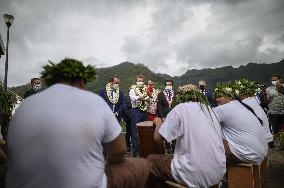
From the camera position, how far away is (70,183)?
2.71 metres

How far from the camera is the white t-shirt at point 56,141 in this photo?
267 cm

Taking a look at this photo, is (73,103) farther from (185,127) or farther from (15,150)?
(185,127)

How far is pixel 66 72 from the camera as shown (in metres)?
3.07

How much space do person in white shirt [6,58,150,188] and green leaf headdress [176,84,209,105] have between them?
1677mm

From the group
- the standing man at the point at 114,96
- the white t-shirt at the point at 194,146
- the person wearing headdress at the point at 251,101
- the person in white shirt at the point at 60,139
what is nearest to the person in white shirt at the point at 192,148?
the white t-shirt at the point at 194,146

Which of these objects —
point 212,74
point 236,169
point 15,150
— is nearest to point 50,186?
point 15,150

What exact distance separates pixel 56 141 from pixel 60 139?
0.11ft

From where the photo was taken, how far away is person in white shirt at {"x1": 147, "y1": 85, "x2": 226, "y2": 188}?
4020mm

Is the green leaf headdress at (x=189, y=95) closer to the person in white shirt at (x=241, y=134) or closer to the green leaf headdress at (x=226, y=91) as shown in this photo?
the person in white shirt at (x=241, y=134)

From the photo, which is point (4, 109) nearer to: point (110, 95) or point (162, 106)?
point (110, 95)

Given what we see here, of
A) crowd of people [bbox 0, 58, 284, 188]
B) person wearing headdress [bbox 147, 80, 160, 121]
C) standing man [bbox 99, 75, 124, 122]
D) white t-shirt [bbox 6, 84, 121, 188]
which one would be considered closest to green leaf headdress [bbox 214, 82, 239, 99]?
crowd of people [bbox 0, 58, 284, 188]

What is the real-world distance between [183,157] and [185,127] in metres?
0.37

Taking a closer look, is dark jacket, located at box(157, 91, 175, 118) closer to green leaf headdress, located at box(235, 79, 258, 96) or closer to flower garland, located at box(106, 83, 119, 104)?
flower garland, located at box(106, 83, 119, 104)

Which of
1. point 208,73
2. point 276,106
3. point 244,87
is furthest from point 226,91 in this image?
point 208,73
